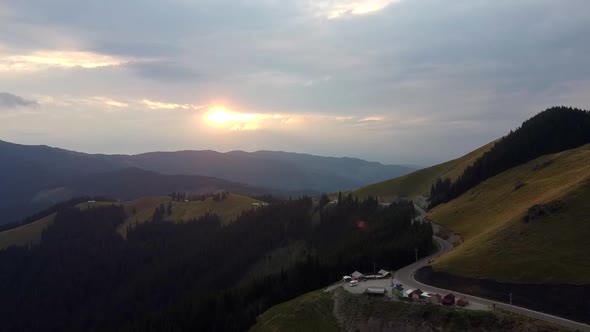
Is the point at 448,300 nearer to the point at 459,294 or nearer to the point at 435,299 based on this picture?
the point at 435,299

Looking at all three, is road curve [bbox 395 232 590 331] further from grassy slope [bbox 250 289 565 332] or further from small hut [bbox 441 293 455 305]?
small hut [bbox 441 293 455 305]

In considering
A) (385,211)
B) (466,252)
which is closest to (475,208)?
(385,211)

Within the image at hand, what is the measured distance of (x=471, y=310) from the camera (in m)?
Result: 67.1

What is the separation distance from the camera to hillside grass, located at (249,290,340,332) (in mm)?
80875

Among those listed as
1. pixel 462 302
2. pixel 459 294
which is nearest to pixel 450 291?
pixel 459 294

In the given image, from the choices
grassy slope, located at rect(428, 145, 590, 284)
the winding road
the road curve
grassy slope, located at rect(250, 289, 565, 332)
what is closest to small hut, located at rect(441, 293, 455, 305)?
grassy slope, located at rect(250, 289, 565, 332)

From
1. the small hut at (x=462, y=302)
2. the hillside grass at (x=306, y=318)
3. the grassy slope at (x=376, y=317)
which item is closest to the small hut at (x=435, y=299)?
the grassy slope at (x=376, y=317)

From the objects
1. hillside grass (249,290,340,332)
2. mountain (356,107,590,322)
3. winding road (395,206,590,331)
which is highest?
mountain (356,107,590,322)

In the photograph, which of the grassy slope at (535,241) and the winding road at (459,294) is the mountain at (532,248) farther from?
the winding road at (459,294)

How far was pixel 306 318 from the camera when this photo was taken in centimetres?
8344

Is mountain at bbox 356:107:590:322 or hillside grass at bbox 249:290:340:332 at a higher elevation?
mountain at bbox 356:107:590:322

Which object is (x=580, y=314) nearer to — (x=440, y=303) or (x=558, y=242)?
(x=440, y=303)

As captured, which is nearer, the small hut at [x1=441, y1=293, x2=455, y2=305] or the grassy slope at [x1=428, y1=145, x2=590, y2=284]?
the small hut at [x1=441, y1=293, x2=455, y2=305]

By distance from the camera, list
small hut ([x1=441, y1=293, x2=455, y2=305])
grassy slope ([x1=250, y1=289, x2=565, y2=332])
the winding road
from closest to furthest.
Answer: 1. the winding road
2. grassy slope ([x1=250, y1=289, x2=565, y2=332])
3. small hut ([x1=441, y1=293, x2=455, y2=305])
